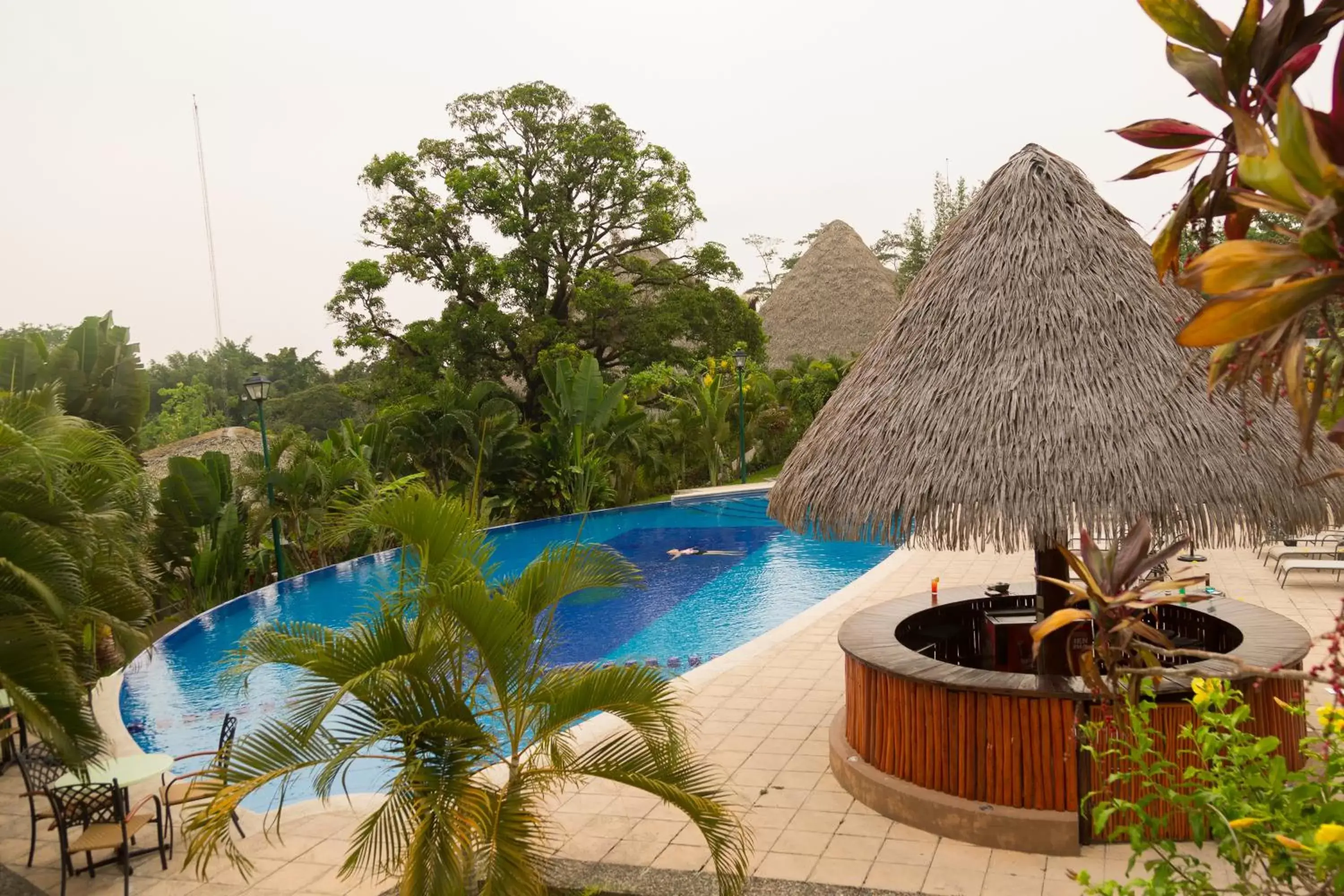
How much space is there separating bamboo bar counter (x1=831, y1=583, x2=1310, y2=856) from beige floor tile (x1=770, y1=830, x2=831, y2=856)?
0.49m

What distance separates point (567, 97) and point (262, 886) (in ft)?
62.4

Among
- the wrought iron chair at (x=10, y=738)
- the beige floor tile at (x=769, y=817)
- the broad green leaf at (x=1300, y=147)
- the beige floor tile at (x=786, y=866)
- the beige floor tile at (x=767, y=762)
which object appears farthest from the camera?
the wrought iron chair at (x=10, y=738)

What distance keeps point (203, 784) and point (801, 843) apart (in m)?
3.04

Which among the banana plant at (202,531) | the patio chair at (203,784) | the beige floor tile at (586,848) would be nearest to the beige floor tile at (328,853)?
the patio chair at (203,784)

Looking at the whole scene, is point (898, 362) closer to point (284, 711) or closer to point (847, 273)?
point (284, 711)

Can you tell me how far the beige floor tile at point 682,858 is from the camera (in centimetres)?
548

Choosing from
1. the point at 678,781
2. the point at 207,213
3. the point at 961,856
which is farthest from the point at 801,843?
the point at 207,213

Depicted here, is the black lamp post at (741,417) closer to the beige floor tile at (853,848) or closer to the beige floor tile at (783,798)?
the beige floor tile at (783,798)

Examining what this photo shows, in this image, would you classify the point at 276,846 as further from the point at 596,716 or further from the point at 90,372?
the point at 90,372

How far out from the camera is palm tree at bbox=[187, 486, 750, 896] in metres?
4.44

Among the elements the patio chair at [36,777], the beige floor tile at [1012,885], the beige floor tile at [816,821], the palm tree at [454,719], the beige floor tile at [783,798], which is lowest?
the beige floor tile at [816,821]

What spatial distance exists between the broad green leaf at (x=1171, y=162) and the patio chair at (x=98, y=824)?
5995 mm

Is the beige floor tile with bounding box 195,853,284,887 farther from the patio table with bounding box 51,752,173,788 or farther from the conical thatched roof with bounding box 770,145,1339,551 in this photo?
the conical thatched roof with bounding box 770,145,1339,551

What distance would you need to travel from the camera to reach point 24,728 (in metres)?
7.88
